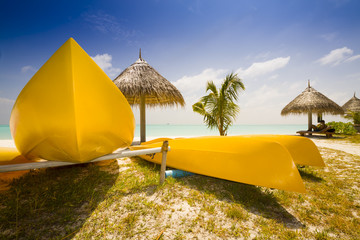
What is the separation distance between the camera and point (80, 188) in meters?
1.86

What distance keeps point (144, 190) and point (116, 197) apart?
0.32 meters

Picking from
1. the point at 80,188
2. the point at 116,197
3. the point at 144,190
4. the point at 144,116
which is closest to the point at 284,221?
the point at 144,190

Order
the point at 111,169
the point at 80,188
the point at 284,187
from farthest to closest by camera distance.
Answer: the point at 111,169, the point at 80,188, the point at 284,187

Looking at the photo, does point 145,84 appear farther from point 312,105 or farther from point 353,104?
point 353,104

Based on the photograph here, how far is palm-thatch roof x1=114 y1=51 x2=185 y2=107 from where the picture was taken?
5050 millimetres

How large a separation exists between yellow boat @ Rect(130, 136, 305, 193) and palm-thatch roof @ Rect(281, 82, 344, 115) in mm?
10082

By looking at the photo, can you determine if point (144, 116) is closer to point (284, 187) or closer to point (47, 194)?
point (47, 194)

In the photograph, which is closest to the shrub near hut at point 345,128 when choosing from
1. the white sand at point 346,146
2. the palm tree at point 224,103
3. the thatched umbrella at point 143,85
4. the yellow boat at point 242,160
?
the white sand at point 346,146

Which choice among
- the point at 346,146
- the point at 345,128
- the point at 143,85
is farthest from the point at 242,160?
the point at 345,128

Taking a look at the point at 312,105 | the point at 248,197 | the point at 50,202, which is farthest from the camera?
the point at 312,105

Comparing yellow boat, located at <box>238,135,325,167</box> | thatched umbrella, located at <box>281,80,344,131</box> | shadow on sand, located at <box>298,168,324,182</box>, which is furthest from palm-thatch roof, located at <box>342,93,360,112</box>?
yellow boat, located at <box>238,135,325,167</box>

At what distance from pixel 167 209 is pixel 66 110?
1.38 meters

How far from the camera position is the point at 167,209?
1.54 metres

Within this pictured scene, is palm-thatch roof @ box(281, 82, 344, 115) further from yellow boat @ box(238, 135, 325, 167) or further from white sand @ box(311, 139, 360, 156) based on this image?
yellow boat @ box(238, 135, 325, 167)
